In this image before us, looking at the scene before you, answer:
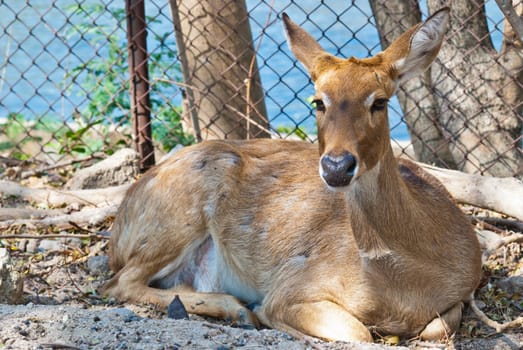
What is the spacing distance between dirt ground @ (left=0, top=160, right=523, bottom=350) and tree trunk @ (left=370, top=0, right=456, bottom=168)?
3.47 feet

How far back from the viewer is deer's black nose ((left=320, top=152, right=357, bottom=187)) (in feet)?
14.5

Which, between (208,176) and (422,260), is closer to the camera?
(422,260)

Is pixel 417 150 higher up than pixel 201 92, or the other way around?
pixel 201 92

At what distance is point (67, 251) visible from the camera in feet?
21.9

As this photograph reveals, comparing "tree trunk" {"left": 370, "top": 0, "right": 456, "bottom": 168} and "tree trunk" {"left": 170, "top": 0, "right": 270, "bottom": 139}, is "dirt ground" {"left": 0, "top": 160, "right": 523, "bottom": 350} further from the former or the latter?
"tree trunk" {"left": 170, "top": 0, "right": 270, "bottom": 139}

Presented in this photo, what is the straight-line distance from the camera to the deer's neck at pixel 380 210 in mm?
4902

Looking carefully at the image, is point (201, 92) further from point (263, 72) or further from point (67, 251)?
point (263, 72)

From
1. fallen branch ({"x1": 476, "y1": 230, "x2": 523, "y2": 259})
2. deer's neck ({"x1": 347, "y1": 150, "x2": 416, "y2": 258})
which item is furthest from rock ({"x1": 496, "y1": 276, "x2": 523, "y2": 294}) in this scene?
deer's neck ({"x1": 347, "y1": 150, "x2": 416, "y2": 258})

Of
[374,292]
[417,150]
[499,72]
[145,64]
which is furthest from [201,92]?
[374,292]

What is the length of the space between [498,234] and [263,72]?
25.6 ft

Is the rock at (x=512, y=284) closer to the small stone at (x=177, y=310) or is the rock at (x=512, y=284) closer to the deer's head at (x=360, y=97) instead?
the deer's head at (x=360, y=97)

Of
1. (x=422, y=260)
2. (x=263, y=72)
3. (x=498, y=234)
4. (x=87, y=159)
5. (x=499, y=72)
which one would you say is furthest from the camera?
(x=263, y=72)

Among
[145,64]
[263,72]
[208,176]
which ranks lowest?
[208,176]

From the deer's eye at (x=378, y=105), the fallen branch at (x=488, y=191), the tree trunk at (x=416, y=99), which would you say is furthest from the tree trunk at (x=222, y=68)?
the deer's eye at (x=378, y=105)
